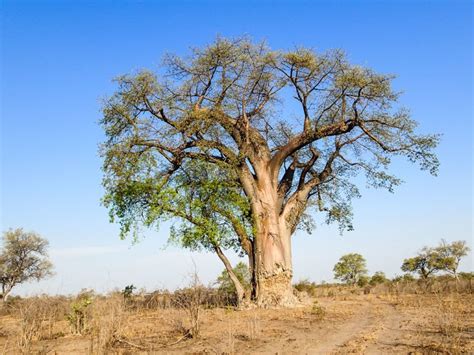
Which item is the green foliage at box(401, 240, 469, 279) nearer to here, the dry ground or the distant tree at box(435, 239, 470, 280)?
the distant tree at box(435, 239, 470, 280)

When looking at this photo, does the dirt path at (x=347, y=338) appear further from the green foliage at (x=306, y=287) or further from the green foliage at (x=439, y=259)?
the green foliage at (x=439, y=259)

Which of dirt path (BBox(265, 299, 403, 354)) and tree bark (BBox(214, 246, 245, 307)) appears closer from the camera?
dirt path (BBox(265, 299, 403, 354))

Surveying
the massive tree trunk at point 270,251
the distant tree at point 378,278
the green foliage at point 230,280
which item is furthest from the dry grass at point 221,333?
the distant tree at point 378,278

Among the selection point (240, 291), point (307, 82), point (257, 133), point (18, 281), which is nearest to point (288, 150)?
point (257, 133)

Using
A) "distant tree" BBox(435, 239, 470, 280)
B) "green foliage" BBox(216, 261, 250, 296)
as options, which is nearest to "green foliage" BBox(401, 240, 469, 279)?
"distant tree" BBox(435, 239, 470, 280)

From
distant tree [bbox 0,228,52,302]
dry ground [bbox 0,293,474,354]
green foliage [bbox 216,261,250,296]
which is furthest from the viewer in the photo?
distant tree [bbox 0,228,52,302]

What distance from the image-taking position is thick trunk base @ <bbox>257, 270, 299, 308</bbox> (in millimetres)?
11883

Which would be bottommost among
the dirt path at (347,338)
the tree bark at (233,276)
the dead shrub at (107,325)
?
the dirt path at (347,338)

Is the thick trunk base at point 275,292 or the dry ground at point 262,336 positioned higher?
the thick trunk base at point 275,292

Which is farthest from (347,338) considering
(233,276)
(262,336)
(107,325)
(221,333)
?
(233,276)

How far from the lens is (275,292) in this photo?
12.1 m

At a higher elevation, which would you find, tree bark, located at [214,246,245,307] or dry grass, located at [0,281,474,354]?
tree bark, located at [214,246,245,307]

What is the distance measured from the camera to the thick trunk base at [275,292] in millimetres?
11883

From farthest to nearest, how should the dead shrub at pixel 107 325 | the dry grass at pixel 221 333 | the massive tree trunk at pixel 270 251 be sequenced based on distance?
the massive tree trunk at pixel 270 251 < the dead shrub at pixel 107 325 < the dry grass at pixel 221 333
